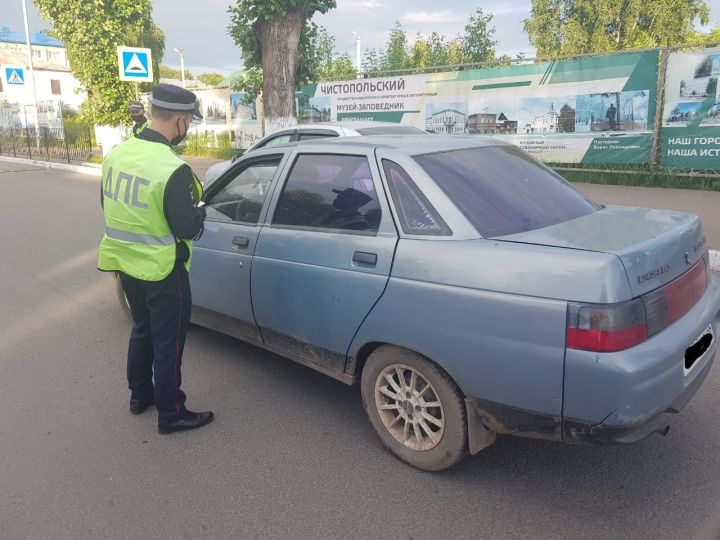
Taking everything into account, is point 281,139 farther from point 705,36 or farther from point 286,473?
point 705,36

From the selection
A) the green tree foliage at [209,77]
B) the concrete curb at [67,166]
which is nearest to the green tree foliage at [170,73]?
the green tree foliage at [209,77]

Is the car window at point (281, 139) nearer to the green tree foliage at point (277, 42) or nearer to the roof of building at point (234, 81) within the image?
the green tree foliage at point (277, 42)

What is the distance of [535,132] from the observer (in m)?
12.6

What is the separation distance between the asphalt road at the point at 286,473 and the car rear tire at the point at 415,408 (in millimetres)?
125

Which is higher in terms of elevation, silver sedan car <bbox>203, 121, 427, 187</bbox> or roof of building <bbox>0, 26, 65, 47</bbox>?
roof of building <bbox>0, 26, 65, 47</bbox>

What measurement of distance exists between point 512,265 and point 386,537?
4.21 ft

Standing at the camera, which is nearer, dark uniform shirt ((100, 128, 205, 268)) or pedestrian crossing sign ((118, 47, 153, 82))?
dark uniform shirt ((100, 128, 205, 268))

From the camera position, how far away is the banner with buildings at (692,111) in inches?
403

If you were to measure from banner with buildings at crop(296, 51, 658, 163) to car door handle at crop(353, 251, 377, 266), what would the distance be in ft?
32.6

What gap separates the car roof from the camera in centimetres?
331

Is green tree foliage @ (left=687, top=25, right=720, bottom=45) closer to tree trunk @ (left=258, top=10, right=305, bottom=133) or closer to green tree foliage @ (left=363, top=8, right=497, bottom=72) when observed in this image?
green tree foliage @ (left=363, top=8, right=497, bottom=72)

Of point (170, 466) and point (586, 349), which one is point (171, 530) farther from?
point (586, 349)

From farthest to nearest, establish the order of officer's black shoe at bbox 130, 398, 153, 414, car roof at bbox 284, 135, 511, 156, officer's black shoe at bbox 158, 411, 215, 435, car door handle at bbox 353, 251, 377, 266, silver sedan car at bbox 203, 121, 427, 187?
silver sedan car at bbox 203, 121, 427, 187
officer's black shoe at bbox 130, 398, 153, 414
officer's black shoe at bbox 158, 411, 215, 435
car roof at bbox 284, 135, 511, 156
car door handle at bbox 353, 251, 377, 266

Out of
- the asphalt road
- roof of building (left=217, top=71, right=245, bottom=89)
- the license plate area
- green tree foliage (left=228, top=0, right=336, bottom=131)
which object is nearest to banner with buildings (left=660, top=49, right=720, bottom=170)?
green tree foliage (left=228, top=0, right=336, bottom=131)
